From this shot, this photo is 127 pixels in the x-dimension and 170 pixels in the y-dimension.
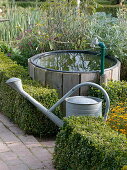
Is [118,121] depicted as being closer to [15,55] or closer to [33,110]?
[33,110]

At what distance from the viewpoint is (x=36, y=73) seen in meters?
4.72

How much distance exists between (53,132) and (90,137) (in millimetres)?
1403

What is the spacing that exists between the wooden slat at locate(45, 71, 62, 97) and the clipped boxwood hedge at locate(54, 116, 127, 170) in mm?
1197

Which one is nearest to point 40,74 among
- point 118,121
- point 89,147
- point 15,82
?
point 15,82

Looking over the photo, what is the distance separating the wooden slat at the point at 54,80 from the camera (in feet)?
14.5

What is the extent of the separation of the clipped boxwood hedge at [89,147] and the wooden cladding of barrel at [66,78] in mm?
1101

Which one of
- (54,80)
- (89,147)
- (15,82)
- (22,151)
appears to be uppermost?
(15,82)

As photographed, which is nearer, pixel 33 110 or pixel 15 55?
pixel 33 110

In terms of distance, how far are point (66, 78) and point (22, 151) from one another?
3.66 ft

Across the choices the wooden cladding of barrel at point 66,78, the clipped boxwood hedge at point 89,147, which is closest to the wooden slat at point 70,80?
the wooden cladding of barrel at point 66,78

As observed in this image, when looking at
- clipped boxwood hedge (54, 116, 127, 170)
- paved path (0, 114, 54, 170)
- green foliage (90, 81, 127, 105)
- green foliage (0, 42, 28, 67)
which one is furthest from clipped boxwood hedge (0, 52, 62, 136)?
green foliage (0, 42, 28, 67)

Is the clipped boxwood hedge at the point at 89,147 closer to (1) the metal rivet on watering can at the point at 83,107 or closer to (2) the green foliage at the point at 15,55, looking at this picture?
(1) the metal rivet on watering can at the point at 83,107

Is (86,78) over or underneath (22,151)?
over

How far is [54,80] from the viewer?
4.46 m
